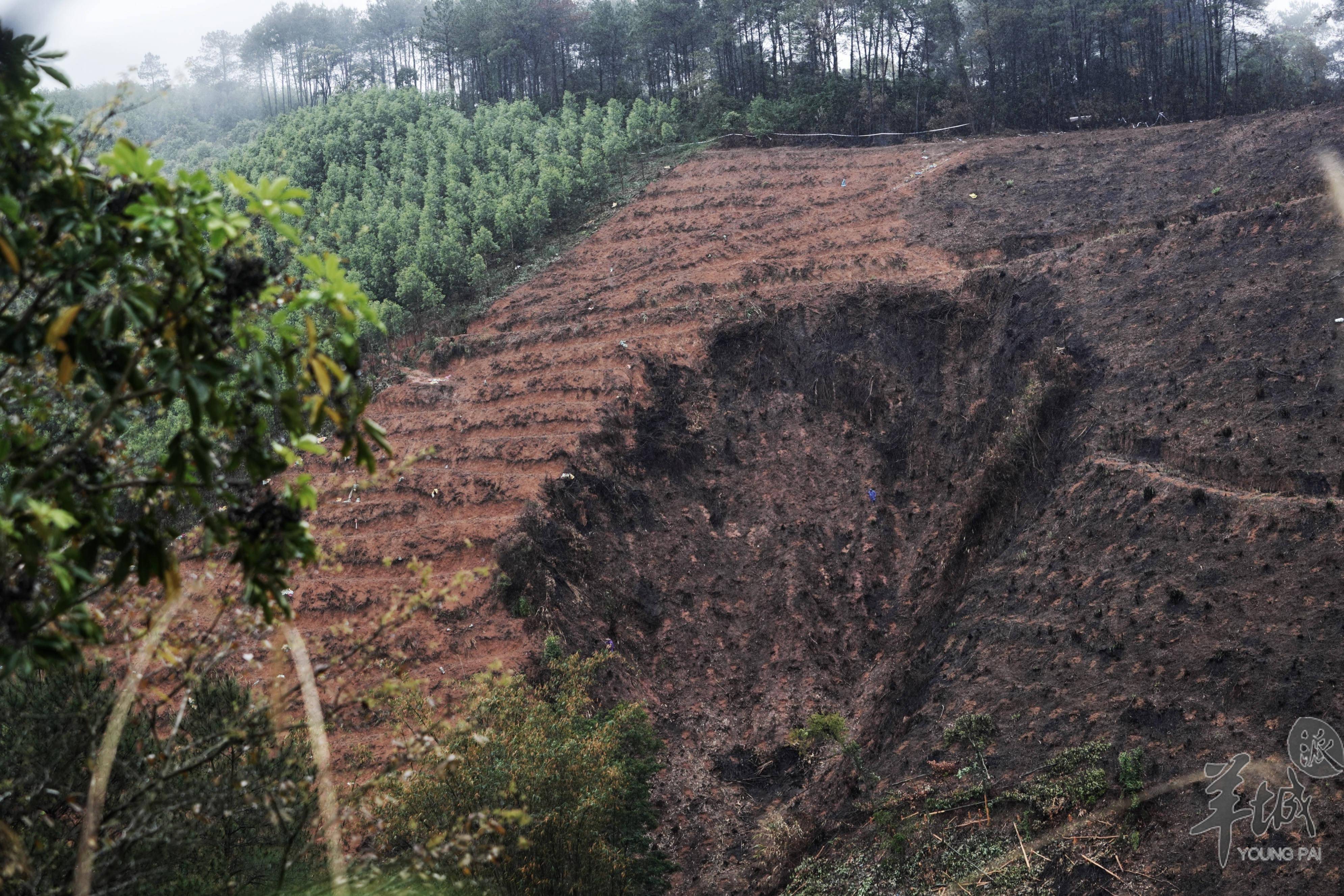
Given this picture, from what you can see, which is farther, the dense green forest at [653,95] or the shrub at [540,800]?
the dense green forest at [653,95]

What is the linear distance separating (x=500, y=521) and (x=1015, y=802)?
10.6m

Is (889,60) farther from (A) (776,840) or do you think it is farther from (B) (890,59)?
(A) (776,840)

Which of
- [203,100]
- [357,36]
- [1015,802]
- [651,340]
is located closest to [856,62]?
[651,340]

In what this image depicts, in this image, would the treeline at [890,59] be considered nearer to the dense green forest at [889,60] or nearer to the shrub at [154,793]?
the dense green forest at [889,60]

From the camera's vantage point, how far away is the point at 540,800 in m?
10.1

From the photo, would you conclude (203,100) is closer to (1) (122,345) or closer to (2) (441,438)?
Result: (2) (441,438)

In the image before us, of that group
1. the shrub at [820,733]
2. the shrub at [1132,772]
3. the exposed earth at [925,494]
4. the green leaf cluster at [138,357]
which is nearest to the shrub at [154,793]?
the green leaf cluster at [138,357]

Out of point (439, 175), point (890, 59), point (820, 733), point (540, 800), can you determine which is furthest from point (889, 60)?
point (540, 800)

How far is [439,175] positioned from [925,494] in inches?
864

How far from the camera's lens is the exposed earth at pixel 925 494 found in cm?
1179

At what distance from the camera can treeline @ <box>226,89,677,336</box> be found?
26156 millimetres

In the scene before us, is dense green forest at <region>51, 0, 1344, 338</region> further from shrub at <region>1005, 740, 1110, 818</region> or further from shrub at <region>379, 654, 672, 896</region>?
shrub at <region>1005, 740, 1110, 818</region>

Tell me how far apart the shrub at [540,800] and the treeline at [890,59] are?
27932mm

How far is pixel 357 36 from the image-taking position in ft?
213
